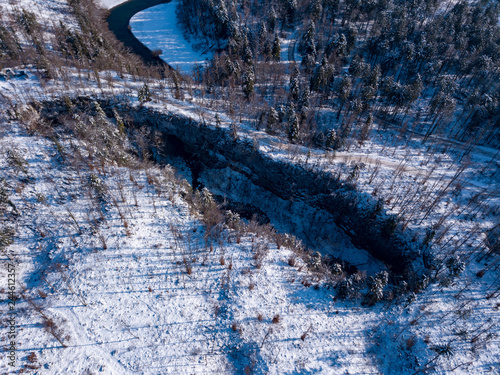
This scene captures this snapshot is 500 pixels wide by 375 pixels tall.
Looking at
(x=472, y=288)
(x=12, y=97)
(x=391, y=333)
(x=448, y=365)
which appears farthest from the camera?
(x=12, y=97)

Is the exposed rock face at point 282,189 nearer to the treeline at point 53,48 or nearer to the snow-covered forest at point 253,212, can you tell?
the snow-covered forest at point 253,212

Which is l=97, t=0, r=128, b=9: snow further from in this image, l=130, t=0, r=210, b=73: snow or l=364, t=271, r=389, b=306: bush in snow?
l=364, t=271, r=389, b=306: bush in snow

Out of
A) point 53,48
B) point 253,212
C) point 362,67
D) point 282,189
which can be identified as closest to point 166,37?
point 53,48

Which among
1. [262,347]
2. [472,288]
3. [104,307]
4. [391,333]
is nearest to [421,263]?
[472,288]

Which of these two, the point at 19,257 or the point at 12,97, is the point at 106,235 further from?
the point at 12,97

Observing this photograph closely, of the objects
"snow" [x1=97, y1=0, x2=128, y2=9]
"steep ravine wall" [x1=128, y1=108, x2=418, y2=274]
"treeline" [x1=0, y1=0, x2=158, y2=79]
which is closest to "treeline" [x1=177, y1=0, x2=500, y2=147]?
"steep ravine wall" [x1=128, y1=108, x2=418, y2=274]

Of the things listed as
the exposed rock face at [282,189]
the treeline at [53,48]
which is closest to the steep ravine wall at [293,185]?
the exposed rock face at [282,189]

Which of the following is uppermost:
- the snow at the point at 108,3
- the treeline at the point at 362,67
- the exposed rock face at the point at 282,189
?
the snow at the point at 108,3
